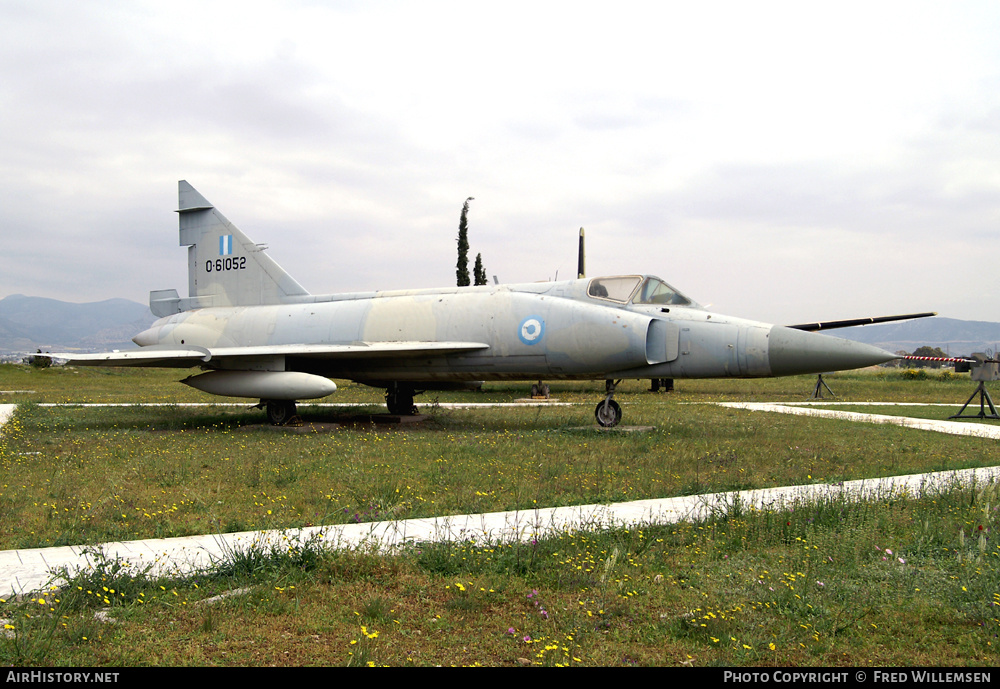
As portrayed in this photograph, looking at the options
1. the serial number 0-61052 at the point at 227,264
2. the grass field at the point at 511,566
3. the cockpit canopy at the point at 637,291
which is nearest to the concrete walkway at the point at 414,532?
the grass field at the point at 511,566

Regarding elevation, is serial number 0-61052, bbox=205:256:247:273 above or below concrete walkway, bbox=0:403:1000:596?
above

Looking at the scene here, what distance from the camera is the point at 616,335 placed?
515 inches

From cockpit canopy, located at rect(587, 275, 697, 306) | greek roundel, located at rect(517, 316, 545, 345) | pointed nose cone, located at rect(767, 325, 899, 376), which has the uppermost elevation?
cockpit canopy, located at rect(587, 275, 697, 306)

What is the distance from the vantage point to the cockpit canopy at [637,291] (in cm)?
1352

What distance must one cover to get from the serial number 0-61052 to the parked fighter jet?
0.03 meters

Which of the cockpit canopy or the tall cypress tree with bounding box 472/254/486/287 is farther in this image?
the tall cypress tree with bounding box 472/254/486/287

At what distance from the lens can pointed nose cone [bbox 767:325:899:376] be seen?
11.9 metres

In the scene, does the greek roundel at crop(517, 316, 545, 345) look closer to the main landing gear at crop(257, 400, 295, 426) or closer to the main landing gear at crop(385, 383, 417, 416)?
the main landing gear at crop(385, 383, 417, 416)

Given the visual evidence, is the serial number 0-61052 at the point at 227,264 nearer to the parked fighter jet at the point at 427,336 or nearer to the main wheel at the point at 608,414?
the parked fighter jet at the point at 427,336

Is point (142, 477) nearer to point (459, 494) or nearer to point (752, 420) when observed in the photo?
point (459, 494)

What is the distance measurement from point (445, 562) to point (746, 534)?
2654 millimetres

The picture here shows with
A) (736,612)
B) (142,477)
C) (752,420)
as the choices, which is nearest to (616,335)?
(752,420)

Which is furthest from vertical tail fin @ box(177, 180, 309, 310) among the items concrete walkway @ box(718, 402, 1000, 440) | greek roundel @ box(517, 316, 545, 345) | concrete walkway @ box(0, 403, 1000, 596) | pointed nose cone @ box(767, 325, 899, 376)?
concrete walkway @ box(718, 402, 1000, 440)

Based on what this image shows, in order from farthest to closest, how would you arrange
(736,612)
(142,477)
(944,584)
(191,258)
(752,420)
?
(191,258), (752,420), (142,477), (944,584), (736,612)
